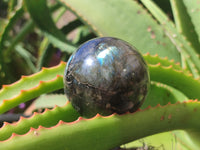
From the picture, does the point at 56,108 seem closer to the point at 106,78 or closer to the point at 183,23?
the point at 106,78

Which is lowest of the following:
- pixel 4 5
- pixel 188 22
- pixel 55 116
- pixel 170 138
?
pixel 170 138

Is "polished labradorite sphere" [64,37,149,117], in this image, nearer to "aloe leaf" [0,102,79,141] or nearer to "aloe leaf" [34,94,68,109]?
"aloe leaf" [0,102,79,141]

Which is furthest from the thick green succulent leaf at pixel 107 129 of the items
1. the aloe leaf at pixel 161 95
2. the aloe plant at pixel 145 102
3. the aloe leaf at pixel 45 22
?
the aloe leaf at pixel 45 22

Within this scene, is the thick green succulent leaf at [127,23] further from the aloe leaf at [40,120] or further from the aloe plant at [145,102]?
the aloe leaf at [40,120]

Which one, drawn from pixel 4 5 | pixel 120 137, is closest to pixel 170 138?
pixel 120 137

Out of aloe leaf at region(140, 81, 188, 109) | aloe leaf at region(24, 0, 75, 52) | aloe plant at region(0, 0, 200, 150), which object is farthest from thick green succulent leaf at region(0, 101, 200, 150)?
aloe leaf at region(24, 0, 75, 52)

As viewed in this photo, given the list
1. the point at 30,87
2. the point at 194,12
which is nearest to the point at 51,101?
the point at 30,87

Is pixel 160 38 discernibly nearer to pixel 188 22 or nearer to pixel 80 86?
pixel 188 22
